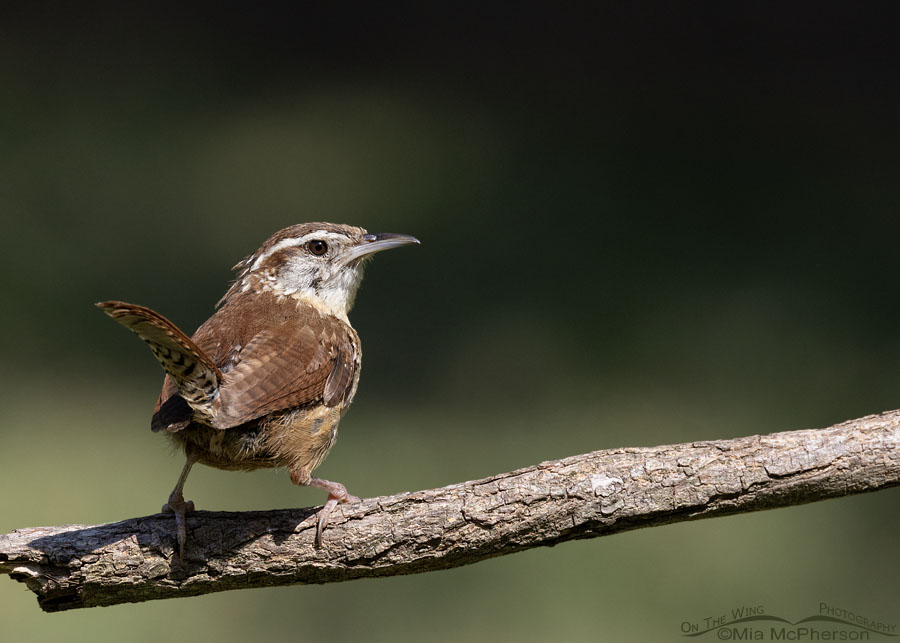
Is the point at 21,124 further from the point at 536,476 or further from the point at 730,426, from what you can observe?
the point at 536,476

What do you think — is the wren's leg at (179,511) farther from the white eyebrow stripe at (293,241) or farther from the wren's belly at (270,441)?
the white eyebrow stripe at (293,241)

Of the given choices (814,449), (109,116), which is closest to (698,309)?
(814,449)

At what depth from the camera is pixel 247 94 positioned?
11016 mm

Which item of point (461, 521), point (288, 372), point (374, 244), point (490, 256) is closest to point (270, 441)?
point (288, 372)

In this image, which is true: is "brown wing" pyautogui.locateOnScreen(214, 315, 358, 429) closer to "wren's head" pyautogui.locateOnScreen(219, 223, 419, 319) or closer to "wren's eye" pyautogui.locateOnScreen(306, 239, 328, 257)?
"wren's head" pyautogui.locateOnScreen(219, 223, 419, 319)

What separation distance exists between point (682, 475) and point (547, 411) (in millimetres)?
4013

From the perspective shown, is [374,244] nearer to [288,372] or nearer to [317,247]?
[317,247]

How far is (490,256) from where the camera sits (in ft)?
28.8

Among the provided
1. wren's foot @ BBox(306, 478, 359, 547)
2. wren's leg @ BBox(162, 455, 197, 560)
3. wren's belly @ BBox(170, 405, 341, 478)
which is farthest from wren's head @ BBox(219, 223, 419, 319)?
wren's leg @ BBox(162, 455, 197, 560)

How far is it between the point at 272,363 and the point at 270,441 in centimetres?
26

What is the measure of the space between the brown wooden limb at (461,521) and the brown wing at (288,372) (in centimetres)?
41

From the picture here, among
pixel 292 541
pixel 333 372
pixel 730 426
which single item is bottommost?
pixel 292 541

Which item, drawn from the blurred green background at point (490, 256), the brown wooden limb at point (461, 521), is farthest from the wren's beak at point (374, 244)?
the blurred green background at point (490, 256)

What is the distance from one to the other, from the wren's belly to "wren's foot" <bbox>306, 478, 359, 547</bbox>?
0.23ft
